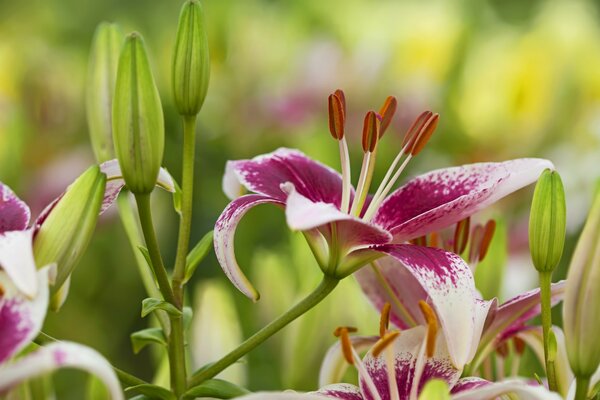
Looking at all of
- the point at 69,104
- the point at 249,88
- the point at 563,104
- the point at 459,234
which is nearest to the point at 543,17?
the point at 563,104

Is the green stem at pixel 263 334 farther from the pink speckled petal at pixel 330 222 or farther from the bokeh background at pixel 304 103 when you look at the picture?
the bokeh background at pixel 304 103

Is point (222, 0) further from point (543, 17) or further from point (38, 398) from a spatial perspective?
point (38, 398)

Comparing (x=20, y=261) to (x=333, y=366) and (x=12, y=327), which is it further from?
(x=333, y=366)

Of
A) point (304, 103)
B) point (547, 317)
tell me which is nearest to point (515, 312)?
point (547, 317)

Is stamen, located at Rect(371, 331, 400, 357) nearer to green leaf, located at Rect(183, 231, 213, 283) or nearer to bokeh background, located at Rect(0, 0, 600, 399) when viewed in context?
green leaf, located at Rect(183, 231, 213, 283)

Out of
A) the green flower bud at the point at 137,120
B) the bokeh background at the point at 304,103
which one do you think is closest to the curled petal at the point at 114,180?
the green flower bud at the point at 137,120

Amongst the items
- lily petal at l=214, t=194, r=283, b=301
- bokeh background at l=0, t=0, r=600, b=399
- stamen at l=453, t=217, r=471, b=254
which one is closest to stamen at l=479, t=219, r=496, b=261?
stamen at l=453, t=217, r=471, b=254
